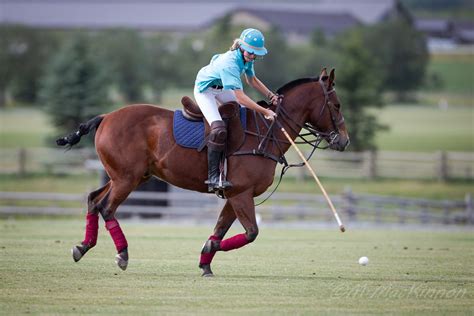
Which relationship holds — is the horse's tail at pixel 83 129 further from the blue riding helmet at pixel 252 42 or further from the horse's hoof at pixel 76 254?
the blue riding helmet at pixel 252 42

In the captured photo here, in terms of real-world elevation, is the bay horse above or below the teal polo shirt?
below

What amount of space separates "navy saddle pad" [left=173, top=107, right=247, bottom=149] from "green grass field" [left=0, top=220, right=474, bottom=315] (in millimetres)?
1652

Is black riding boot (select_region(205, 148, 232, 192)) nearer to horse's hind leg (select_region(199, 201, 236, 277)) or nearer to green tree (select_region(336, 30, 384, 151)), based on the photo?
horse's hind leg (select_region(199, 201, 236, 277))

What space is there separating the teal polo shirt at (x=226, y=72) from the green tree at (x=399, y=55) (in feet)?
228

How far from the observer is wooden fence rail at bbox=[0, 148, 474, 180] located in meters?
48.1

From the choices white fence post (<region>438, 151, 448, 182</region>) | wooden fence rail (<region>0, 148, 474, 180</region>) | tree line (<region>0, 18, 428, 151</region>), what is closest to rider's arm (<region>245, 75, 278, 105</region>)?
wooden fence rail (<region>0, 148, 474, 180</region>)

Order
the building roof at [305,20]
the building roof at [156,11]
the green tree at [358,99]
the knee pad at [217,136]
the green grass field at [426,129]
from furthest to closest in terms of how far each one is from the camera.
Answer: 1. the building roof at [156,11]
2. the building roof at [305,20]
3. the green grass field at [426,129]
4. the green tree at [358,99]
5. the knee pad at [217,136]

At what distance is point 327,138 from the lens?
47.0 feet

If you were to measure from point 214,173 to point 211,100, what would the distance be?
93 centimetres

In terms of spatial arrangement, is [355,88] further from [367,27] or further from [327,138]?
[327,138]

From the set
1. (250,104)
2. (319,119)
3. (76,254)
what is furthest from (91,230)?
(319,119)

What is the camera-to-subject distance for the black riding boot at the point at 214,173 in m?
13.5

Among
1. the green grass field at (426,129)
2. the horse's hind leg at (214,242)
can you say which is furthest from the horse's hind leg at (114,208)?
the green grass field at (426,129)

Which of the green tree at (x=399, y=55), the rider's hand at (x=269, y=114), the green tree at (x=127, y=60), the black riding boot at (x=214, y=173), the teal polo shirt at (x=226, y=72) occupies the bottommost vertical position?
the green tree at (x=127, y=60)
